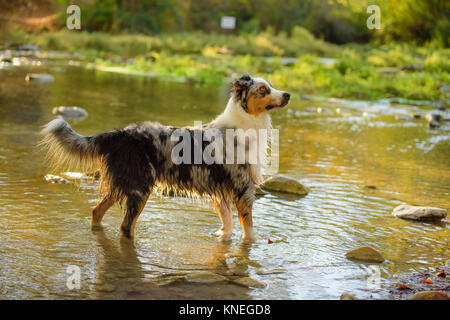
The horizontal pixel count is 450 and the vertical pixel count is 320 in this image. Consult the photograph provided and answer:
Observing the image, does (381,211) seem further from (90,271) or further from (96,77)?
(96,77)

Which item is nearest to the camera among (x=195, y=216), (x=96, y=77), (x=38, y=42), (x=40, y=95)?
(x=195, y=216)

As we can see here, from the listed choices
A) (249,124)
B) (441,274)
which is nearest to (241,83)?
(249,124)

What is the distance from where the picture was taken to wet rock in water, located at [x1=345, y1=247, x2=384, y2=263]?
246 inches

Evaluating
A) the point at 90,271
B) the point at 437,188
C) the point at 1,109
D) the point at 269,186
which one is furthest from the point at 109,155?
the point at 1,109

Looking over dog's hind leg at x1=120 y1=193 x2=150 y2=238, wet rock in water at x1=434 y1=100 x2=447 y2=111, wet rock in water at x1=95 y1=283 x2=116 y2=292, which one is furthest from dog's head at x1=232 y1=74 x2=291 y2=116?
wet rock in water at x1=434 y1=100 x2=447 y2=111

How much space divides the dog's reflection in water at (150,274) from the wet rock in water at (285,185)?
8.41ft

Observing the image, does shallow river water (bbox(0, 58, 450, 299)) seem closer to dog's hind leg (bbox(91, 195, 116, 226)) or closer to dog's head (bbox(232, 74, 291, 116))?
dog's hind leg (bbox(91, 195, 116, 226))

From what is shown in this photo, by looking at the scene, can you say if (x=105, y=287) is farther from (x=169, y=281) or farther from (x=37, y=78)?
(x=37, y=78)

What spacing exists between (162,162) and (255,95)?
130 cm

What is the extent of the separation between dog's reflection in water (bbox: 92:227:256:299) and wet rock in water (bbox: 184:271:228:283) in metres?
0.06

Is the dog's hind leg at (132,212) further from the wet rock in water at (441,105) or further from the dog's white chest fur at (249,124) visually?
the wet rock in water at (441,105)

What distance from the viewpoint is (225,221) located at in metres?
6.88

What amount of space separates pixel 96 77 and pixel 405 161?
17267 mm
